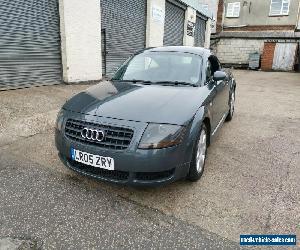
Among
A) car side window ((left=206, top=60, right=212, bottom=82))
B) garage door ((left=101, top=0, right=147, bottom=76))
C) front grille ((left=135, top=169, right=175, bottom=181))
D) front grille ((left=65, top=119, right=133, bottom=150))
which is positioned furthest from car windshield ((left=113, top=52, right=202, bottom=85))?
garage door ((left=101, top=0, right=147, bottom=76))

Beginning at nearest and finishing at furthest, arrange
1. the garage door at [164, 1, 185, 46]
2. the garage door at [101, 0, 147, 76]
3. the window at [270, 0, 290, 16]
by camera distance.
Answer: the garage door at [101, 0, 147, 76] < the garage door at [164, 1, 185, 46] < the window at [270, 0, 290, 16]

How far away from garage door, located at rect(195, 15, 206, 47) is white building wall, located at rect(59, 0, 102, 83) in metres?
12.9

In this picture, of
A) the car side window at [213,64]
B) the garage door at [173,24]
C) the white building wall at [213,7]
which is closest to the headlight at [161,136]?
the car side window at [213,64]

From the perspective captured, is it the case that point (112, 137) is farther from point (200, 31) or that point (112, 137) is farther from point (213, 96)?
point (200, 31)

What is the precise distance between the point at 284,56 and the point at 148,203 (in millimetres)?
23118

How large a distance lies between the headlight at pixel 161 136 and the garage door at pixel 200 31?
763 inches

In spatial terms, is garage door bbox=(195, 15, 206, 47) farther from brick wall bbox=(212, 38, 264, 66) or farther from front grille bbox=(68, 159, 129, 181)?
front grille bbox=(68, 159, 129, 181)

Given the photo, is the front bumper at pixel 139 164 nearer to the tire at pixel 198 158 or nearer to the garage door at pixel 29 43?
the tire at pixel 198 158

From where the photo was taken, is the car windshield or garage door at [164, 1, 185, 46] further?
garage door at [164, 1, 185, 46]

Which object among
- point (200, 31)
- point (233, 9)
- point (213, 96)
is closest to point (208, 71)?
point (213, 96)

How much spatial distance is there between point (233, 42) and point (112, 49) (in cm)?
1718

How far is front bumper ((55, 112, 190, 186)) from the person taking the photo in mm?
2576

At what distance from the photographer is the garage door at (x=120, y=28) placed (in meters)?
10.2

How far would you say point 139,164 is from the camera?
102 inches
